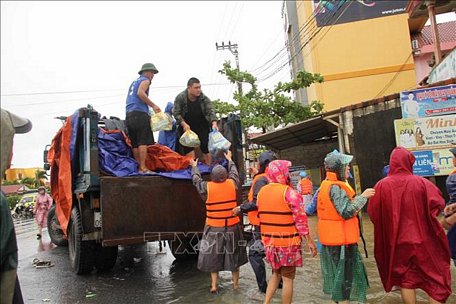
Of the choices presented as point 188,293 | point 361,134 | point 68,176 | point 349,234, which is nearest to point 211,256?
point 188,293

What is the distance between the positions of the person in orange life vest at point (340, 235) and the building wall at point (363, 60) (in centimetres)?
2051

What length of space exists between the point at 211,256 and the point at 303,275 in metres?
1.59

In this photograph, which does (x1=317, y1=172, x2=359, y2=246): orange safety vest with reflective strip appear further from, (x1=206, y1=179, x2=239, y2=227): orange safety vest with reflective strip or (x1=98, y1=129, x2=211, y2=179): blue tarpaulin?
(x1=98, y1=129, x2=211, y2=179): blue tarpaulin

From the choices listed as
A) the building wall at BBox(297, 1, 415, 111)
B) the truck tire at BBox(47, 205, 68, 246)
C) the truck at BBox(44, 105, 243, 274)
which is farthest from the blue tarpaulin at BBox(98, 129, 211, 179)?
the building wall at BBox(297, 1, 415, 111)

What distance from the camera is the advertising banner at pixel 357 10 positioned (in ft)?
78.3

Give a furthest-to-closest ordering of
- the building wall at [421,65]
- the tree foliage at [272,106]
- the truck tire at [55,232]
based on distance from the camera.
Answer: the building wall at [421,65] → the tree foliage at [272,106] → the truck tire at [55,232]

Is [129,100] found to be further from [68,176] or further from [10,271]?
[10,271]

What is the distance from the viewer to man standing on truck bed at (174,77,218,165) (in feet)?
19.9

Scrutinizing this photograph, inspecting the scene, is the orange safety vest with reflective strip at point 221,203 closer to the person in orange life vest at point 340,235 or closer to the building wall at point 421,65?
the person in orange life vest at point 340,235

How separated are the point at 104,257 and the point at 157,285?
104cm

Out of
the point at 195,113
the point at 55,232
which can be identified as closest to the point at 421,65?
the point at 195,113

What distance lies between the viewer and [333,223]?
3865 millimetres

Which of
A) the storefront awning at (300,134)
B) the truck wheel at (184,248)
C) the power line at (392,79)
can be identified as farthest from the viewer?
the power line at (392,79)

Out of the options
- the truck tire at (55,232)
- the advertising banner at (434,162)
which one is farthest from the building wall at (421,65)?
the truck tire at (55,232)
